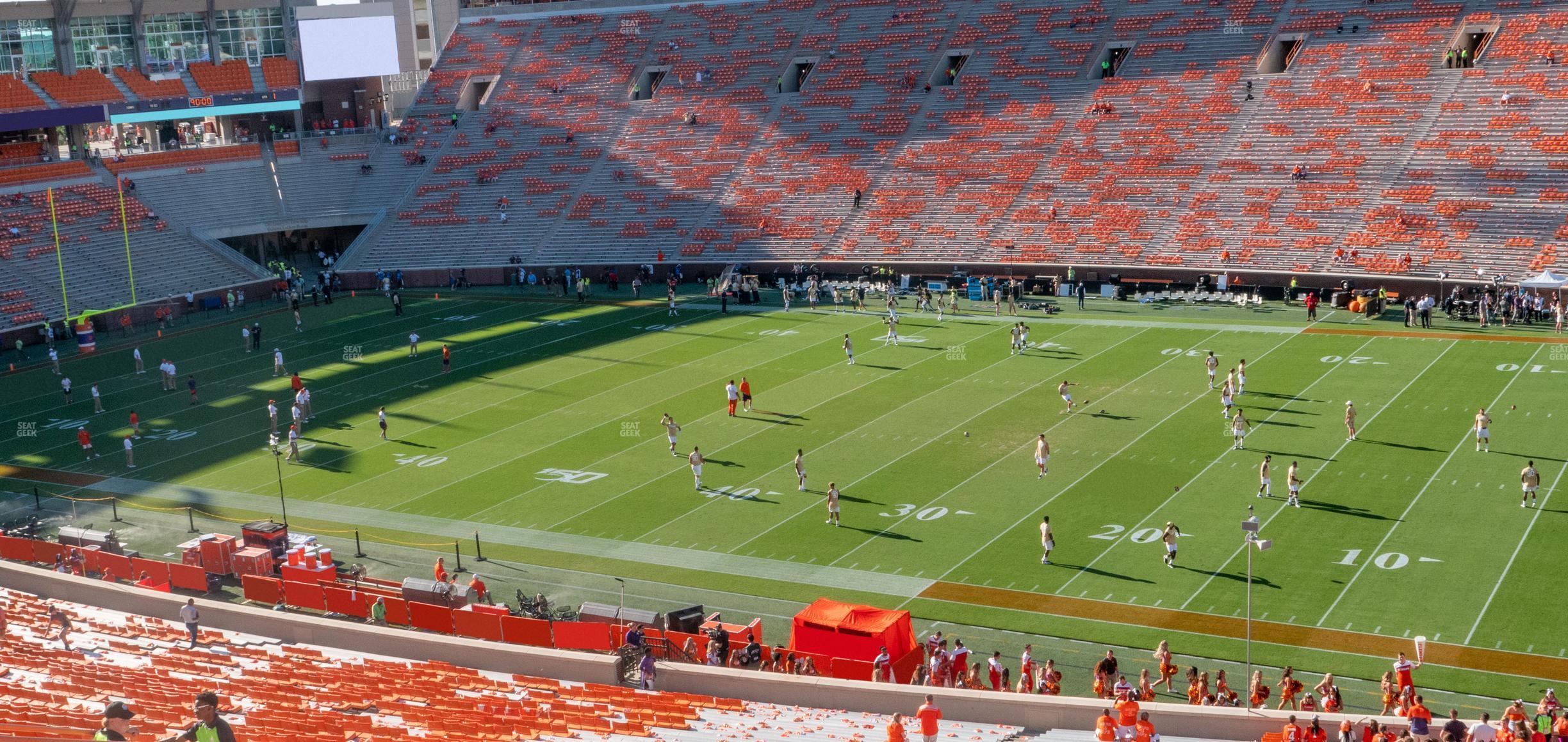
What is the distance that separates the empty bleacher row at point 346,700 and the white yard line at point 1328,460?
8.65 m

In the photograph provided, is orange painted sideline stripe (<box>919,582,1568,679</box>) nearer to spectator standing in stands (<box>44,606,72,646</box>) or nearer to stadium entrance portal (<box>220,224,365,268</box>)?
spectator standing in stands (<box>44,606,72,646</box>)

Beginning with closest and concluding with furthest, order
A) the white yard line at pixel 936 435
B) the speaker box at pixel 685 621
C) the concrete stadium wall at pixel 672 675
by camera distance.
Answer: the concrete stadium wall at pixel 672 675
the speaker box at pixel 685 621
the white yard line at pixel 936 435

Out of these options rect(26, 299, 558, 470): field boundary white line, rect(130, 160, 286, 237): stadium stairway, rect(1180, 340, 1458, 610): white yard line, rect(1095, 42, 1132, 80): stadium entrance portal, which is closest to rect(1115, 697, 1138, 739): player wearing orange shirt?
rect(1180, 340, 1458, 610): white yard line

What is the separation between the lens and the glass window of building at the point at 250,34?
76.2 metres

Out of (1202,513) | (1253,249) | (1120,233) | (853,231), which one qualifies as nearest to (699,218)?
(853,231)

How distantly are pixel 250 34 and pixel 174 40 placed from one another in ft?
13.8

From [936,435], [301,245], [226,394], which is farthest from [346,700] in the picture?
[301,245]

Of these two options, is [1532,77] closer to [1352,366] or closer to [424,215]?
[1352,366]

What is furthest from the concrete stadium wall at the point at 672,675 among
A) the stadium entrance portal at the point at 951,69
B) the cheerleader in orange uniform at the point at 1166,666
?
the stadium entrance portal at the point at 951,69

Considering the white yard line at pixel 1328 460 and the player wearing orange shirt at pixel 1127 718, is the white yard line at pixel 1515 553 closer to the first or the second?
the white yard line at pixel 1328 460

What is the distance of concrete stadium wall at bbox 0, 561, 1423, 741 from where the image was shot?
731 inches

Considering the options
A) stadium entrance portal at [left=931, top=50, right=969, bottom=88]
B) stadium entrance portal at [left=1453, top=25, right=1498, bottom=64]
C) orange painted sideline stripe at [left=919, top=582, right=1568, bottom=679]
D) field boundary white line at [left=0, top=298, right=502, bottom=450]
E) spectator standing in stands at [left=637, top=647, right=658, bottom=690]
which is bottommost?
orange painted sideline stripe at [left=919, top=582, right=1568, bottom=679]

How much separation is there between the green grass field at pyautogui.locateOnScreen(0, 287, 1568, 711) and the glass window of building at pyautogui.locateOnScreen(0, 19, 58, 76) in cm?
2277

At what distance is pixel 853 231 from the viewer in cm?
6116
